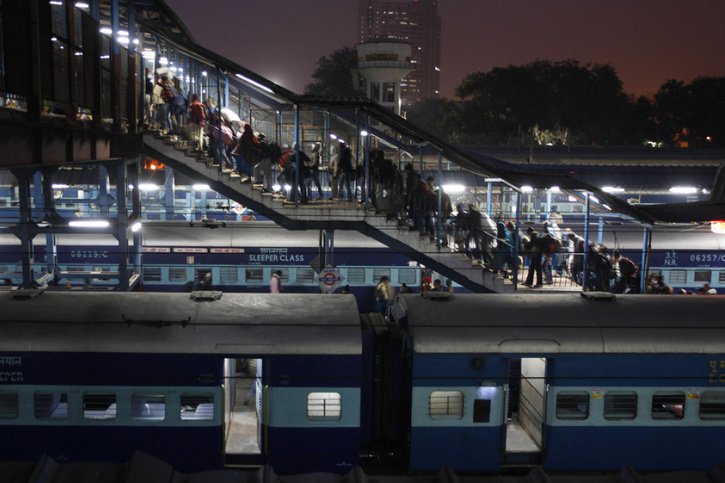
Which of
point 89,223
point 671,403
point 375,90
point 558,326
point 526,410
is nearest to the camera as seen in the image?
point 671,403

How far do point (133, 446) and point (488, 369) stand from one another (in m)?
5.96

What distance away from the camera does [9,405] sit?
1254cm

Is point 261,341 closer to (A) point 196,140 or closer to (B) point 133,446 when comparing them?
(B) point 133,446

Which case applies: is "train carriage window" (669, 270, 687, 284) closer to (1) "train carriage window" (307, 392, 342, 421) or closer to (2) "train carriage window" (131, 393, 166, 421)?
(1) "train carriage window" (307, 392, 342, 421)

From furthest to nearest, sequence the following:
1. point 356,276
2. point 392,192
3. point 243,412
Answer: point 356,276 < point 392,192 < point 243,412

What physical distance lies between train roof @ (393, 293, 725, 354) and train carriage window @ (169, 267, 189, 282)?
13.4m

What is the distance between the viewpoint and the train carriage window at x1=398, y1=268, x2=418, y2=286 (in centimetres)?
2680

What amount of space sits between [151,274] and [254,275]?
3.41 m

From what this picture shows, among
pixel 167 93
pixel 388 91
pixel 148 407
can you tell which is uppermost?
pixel 388 91

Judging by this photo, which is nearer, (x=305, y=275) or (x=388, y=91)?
(x=305, y=275)

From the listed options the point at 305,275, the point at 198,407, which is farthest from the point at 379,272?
the point at 198,407

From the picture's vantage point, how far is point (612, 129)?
344 ft

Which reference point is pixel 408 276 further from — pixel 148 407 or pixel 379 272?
pixel 148 407

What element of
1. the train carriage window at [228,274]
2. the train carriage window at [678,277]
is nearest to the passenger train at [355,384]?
the train carriage window at [228,274]
